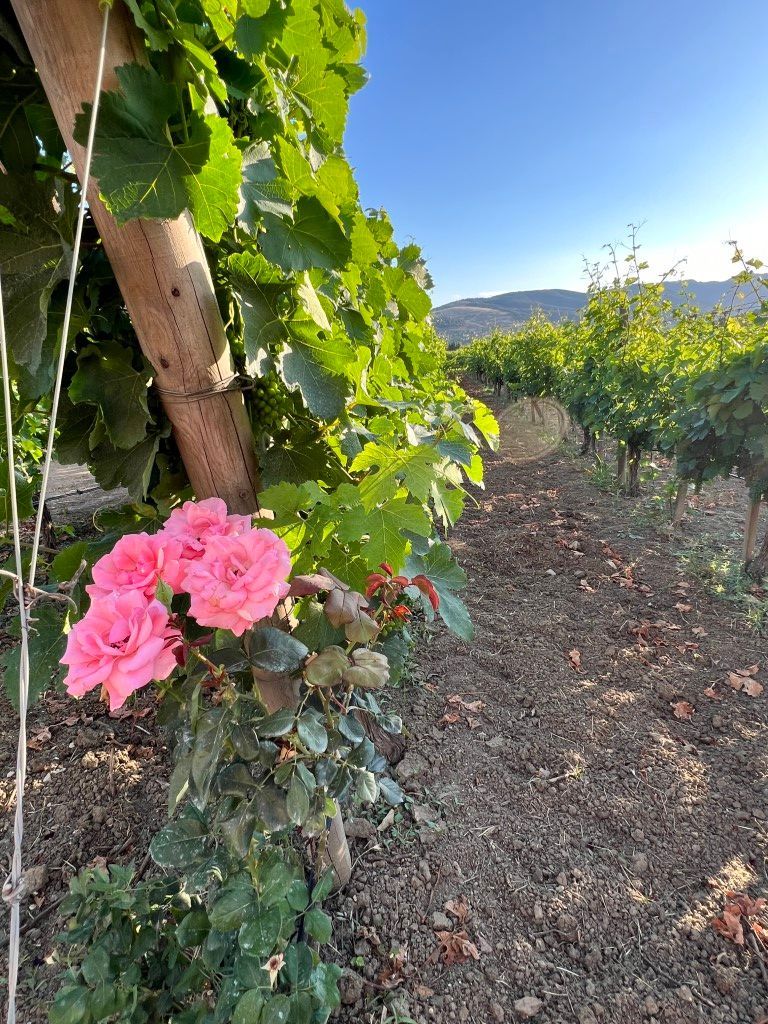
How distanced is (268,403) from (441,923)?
1831 mm

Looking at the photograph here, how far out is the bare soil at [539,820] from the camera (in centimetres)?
156

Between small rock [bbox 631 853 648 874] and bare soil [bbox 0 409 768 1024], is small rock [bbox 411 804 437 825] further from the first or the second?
small rock [bbox 631 853 648 874]

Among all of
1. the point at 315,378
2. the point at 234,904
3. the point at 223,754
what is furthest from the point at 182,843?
the point at 315,378

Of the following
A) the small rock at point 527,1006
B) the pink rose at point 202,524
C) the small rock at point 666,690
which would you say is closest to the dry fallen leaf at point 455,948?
the small rock at point 527,1006

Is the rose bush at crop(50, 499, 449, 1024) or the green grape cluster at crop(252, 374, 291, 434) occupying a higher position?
the green grape cluster at crop(252, 374, 291, 434)

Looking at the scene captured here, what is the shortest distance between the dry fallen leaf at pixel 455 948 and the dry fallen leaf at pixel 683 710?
5.63ft

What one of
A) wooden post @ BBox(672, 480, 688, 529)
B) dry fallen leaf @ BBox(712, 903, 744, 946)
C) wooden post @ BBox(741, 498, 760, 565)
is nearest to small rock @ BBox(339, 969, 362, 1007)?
dry fallen leaf @ BBox(712, 903, 744, 946)

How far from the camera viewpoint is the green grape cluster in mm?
1181

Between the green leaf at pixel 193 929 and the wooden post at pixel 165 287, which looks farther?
the green leaf at pixel 193 929

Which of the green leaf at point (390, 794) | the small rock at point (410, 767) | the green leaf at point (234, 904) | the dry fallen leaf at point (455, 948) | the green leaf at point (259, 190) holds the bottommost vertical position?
the dry fallen leaf at point (455, 948)

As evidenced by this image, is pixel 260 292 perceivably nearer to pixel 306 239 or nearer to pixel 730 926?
pixel 306 239

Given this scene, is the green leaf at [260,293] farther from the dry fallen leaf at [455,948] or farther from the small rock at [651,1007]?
the small rock at [651,1007]

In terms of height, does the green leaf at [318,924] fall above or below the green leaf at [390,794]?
below

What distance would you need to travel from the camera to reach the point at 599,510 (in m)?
5.84
